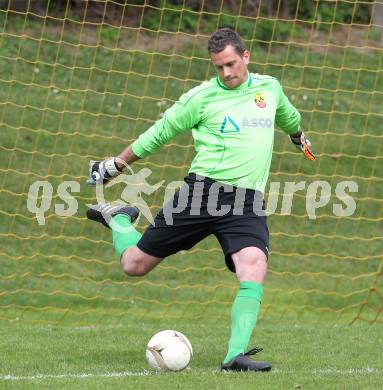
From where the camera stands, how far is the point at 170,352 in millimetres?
6105

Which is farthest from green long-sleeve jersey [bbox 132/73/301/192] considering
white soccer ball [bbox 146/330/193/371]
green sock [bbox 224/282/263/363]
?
white soccer ball [bbox 146/330/193/371]

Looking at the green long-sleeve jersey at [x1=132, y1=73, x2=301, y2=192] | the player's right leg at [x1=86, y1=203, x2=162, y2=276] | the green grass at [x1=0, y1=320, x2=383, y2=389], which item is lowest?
the green grass at [x1=0, y1=320, x2=383, y2=389]

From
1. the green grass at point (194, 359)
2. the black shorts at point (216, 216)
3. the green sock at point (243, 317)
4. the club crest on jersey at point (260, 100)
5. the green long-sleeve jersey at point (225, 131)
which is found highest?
the club crest on jersey at point (260, 100)

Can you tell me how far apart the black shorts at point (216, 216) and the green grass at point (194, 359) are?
0.77 metres

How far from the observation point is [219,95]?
634cm

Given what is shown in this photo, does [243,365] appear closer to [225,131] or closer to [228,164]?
[228,164]

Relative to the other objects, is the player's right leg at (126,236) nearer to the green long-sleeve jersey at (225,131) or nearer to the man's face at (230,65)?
the green long-sleeve jersey at (225,131)

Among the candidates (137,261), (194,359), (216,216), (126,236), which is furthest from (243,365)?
(126,236)

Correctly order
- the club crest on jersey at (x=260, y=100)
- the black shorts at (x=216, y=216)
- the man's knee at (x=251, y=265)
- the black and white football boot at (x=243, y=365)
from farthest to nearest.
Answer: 1. the club crest on jersey at (x=260, y=100)
2. the black shorts at (x=216, y=216)
3. the man's knee at (x=251, y=265)
4. the black and white football boot at (x=243, y=365)

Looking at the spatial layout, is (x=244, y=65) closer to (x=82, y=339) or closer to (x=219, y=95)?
(x=219, y=95)

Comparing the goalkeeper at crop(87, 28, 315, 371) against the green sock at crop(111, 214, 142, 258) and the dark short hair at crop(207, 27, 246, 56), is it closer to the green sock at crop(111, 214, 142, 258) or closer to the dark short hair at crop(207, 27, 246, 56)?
the dark short hair at crop(207, 27, 246, 56)

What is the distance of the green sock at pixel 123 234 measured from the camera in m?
6.83

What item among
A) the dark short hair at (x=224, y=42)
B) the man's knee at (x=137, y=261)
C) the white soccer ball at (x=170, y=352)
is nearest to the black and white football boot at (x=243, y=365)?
the white soccer ball at (x=170, y=352)

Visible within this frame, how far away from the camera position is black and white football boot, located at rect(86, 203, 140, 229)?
6.99 meters
